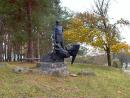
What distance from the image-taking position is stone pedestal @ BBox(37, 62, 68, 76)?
57.3ft

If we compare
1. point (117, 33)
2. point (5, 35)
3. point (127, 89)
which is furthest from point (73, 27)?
point (127, 89)

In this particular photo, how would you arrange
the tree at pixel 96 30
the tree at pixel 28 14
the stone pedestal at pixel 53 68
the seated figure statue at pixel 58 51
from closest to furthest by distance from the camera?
the stone pedestal at pixel 53 68
the seated figure statue at pixel 58 51
the tree at pixel 28 14
the tree at pixel 96 30

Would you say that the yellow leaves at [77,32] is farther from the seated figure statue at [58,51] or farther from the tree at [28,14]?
the seated figure statue at [58,51]

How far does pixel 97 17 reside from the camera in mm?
33500

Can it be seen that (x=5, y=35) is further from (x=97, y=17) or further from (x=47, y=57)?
(x=47, y=57)

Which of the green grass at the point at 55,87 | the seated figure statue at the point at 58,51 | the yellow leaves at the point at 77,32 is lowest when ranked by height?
the green grass at the point at 55,87

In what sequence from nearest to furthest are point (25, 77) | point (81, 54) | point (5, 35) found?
point (25, 77) → point (5, 35) → point (81, 54)

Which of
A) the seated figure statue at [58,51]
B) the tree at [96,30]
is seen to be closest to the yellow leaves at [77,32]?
the tree at [96,30]

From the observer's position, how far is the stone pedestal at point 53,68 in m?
17.5

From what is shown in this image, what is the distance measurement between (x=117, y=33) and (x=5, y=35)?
14.5 m

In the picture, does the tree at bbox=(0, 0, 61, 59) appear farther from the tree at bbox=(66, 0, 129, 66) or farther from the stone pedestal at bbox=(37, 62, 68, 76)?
the stone pedestal at bbox=(37, 62, 68, 76)

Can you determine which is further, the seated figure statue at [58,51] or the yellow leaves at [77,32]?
the yellow leaves at [77,32]

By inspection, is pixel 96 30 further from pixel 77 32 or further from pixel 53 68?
pixel 53 68

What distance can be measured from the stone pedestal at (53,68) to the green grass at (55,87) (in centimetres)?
51
